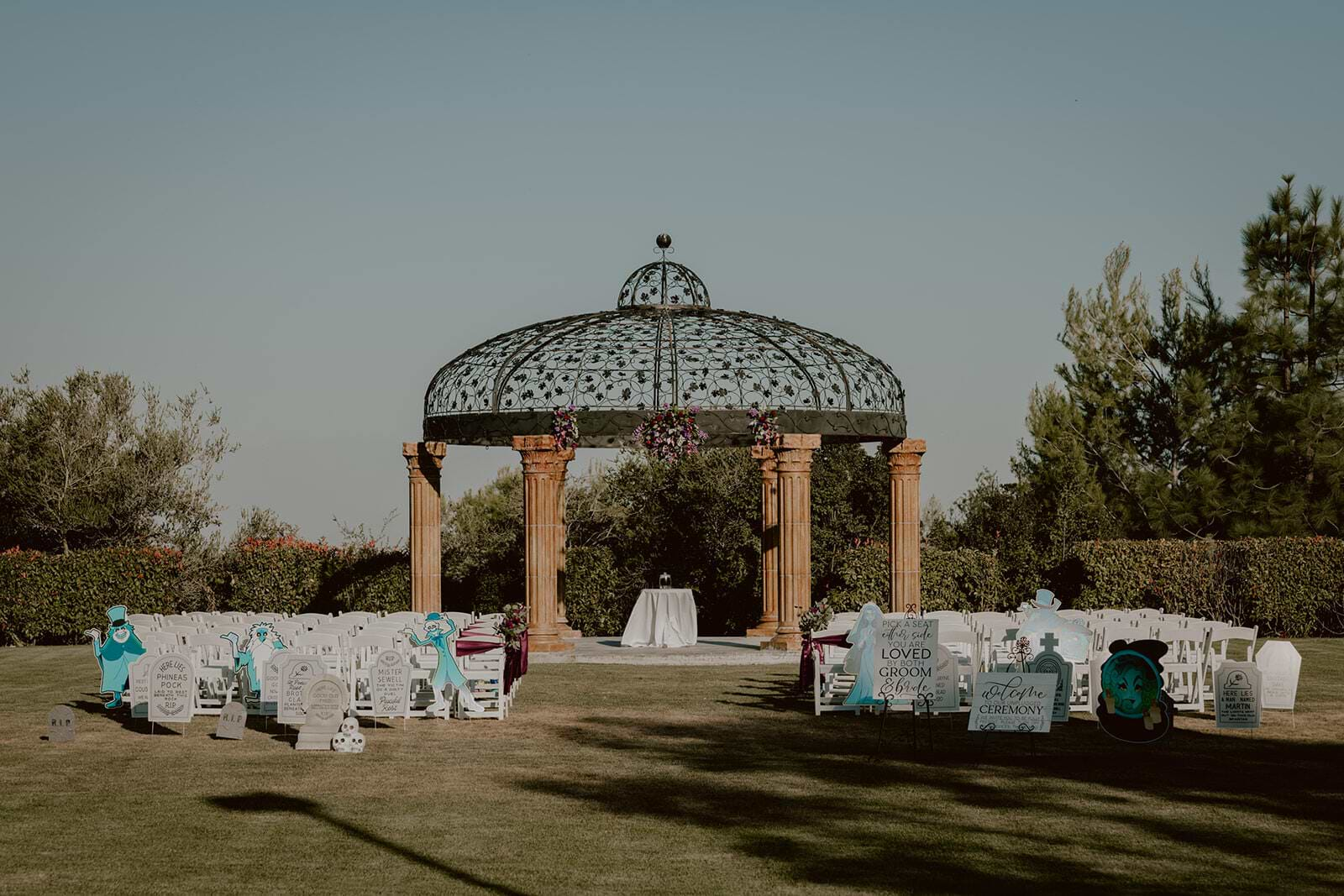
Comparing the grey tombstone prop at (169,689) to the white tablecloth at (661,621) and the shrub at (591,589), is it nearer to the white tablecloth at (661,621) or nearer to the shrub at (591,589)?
the white tablecloth at (661,621)

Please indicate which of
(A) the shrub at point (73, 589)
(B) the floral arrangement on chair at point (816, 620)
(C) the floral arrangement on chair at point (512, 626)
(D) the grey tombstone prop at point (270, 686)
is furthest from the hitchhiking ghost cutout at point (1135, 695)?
(A) the shrub at point (73, 589)

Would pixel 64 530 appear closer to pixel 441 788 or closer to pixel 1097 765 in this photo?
pixel 441 788

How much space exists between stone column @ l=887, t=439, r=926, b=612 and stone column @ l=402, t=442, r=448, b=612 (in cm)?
680

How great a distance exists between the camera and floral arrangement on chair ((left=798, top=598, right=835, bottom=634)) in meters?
17.8

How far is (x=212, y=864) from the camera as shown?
9.57 meters

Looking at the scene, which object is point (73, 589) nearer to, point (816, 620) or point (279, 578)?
point (279, 578)

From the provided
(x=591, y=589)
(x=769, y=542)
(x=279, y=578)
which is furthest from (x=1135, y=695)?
(x=279, y=578)

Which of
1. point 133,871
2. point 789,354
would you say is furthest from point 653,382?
point 133,871

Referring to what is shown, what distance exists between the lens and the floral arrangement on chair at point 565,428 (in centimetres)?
2228

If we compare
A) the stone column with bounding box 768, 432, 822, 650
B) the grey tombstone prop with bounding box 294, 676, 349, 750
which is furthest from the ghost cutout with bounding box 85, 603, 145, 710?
the stone column with bounding box 768, 432, 822, 650

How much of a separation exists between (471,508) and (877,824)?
138 feet

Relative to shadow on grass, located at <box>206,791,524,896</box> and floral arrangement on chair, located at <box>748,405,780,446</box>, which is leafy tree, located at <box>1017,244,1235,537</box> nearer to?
floral arrangement on chair, located at <box>748,405,780,446</box>

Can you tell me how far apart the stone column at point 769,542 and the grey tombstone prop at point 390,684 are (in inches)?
426

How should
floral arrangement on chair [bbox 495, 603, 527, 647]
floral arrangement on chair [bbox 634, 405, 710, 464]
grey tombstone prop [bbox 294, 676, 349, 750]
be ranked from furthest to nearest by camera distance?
floral arrangement on chair [bbox 634, 405, 710, 464] → floral arrangement on chair [bbox 495, 603, 527, 647] → grey tombstone prop [bbox 294, 676, 349, 750]
